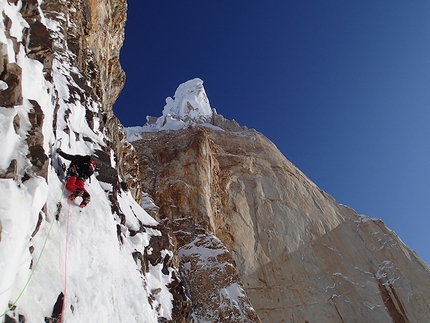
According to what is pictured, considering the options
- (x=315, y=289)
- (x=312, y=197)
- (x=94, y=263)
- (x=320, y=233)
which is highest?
(x=312, y=197)

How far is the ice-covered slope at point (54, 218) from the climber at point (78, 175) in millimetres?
195

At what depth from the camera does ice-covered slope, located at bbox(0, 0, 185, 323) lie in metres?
5.76

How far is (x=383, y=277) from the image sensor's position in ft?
101

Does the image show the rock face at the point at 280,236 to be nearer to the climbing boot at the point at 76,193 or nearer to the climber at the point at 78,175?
the climber at the point at 78,175

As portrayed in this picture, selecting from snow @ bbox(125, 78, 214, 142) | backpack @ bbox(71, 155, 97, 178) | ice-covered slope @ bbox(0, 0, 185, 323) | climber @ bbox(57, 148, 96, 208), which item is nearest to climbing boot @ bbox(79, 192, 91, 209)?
climber @ bbox(57, 148, 96, 208)

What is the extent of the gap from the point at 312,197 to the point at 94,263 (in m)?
31.6

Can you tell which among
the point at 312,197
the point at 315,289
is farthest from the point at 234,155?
the point at 315,289

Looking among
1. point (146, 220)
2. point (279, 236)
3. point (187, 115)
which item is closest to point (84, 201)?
point (146, 220)

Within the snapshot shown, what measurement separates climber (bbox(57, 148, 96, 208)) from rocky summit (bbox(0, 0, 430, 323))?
0.74 feet

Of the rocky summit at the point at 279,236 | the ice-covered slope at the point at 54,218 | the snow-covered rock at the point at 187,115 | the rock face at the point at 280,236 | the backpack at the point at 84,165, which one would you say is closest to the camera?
the ice-covered slope at the point at 54,218

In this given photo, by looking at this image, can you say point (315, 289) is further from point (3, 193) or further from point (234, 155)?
point (3, 193)

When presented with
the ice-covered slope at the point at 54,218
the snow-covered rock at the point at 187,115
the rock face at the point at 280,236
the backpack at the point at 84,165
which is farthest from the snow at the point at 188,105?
the backpack at the point at 84,165

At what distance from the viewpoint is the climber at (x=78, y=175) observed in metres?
8.49

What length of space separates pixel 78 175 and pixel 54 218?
1606 mm
